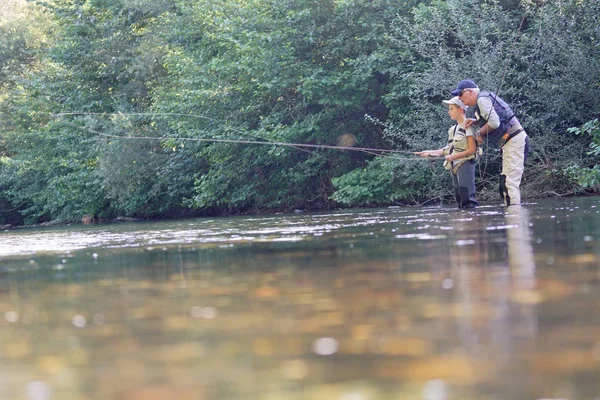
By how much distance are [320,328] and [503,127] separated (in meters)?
9.41

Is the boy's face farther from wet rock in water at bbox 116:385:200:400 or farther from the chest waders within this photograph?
wet rock in water at bbox 116:385:200:400

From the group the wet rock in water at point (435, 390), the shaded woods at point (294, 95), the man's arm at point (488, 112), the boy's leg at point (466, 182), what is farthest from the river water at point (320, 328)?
the shaded woods at point (294, 95)

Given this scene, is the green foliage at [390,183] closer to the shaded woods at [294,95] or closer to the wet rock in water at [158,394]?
the shaded woods at [294,95]

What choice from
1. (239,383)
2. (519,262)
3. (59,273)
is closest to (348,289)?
(519,262)

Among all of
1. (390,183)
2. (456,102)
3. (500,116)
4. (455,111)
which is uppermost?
(456,102)

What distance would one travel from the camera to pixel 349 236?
7.14 meters

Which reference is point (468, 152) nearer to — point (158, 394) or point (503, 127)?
point (503, 127)

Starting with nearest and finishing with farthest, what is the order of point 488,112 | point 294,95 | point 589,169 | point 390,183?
point 488,112, point 589,169, point 390,183, point 294,95

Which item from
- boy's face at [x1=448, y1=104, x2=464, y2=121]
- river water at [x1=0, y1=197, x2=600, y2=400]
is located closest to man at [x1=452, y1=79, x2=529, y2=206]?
boy's face at [x1=448, y1=104, x2=464, y2=121]

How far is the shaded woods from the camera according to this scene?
17.7m

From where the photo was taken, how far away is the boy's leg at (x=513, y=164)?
1175 centimetres

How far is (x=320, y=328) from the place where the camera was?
2629 millimetres

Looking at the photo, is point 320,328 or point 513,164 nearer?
point 320,328

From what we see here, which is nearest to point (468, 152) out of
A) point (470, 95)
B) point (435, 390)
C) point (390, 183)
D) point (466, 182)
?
point (466, 182)
